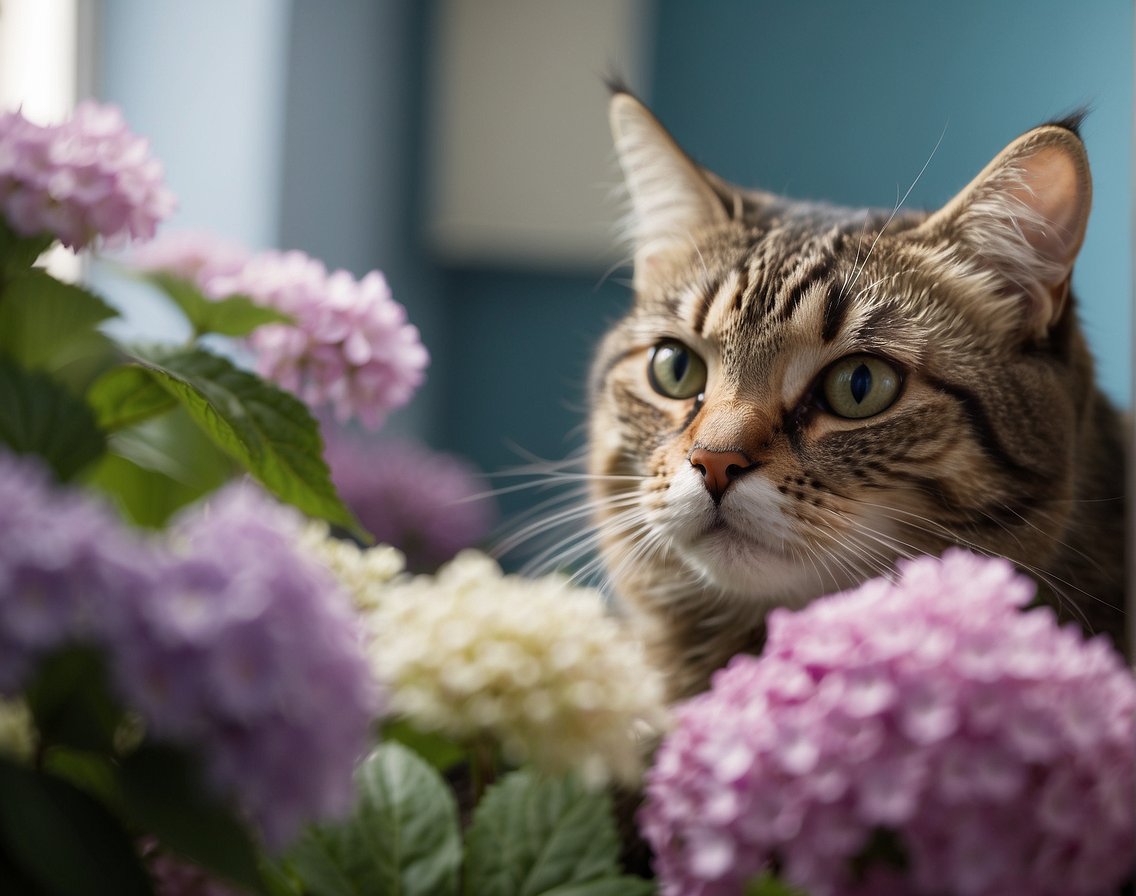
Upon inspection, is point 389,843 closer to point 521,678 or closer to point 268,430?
point 521,678

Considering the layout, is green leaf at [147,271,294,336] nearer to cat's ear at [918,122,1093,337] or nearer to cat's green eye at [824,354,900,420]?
cat's green eye at [824,354,900,420]

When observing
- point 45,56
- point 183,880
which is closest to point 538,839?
point 183,880

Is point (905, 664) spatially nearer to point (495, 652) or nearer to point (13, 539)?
point (495, 652)

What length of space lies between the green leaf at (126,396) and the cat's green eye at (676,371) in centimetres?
41

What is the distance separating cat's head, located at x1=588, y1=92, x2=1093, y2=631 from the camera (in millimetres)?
706

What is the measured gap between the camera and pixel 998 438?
729mm

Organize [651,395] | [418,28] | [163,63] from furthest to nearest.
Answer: [418,28]
[163,63]
[651,395]

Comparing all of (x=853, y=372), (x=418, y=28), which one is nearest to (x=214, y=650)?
(x=853, y=372)

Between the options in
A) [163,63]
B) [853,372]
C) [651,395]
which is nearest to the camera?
[853,372]

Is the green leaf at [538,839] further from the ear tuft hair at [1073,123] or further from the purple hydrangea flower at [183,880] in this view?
the ear tuft hair at [1073,123]

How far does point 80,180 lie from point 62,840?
39 centimetres

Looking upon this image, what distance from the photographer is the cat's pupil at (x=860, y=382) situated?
2.42ft

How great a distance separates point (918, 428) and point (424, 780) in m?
0.42

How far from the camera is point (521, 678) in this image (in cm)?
49
